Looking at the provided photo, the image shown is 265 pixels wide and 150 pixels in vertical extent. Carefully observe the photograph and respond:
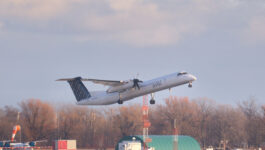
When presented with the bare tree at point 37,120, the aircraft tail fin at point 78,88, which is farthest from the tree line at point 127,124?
the aircraft tail fin at point 78,88

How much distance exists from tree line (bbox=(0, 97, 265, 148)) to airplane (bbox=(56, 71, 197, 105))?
29051 millimetres

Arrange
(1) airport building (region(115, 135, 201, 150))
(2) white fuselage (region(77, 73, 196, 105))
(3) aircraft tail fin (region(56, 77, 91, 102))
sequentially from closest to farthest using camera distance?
(2) white fuselage (region(77, 73, 196, 105))
(3) aircraft tail fin (region(56, 77, 91, 102))
(1) airport building (region(115, 135, 201, 150))

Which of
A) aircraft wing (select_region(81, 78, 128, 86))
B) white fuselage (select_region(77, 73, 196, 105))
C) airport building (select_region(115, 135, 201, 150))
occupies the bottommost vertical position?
airport building (select_region(115, 135, 201, 150))

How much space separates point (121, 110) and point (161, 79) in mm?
43113

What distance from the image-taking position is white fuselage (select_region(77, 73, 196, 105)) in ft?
203

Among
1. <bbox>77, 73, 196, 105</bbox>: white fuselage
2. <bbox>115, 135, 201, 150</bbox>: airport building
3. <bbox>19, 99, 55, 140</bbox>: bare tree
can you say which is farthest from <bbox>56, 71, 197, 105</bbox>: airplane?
<bbox>19, 99, 55, 140</bbox>: bare tree

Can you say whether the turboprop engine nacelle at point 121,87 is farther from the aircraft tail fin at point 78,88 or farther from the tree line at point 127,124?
the tree line at point 127,124

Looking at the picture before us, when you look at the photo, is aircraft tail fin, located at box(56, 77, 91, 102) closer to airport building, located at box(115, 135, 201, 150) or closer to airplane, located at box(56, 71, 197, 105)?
airplane, located at box(56, 71, 197, 105)

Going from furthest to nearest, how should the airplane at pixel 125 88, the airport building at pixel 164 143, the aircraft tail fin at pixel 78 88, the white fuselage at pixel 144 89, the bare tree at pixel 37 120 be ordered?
the bare tree at pixel 37 120, the airport building at pixel 164 143, the aircraft tail fin at pixel 78 88, the airplane at pixel 125 88, the white fuselage at pixel 144 89

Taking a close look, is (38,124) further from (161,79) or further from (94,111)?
(161,79)

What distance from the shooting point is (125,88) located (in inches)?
2589

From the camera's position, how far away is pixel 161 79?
63.2 meters

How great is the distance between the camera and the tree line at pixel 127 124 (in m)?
100

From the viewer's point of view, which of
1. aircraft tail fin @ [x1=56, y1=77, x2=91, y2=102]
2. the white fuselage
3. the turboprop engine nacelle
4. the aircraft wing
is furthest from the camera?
aircraft tail fin @ [x1=56, y1=77, x2=91, y2=102]
